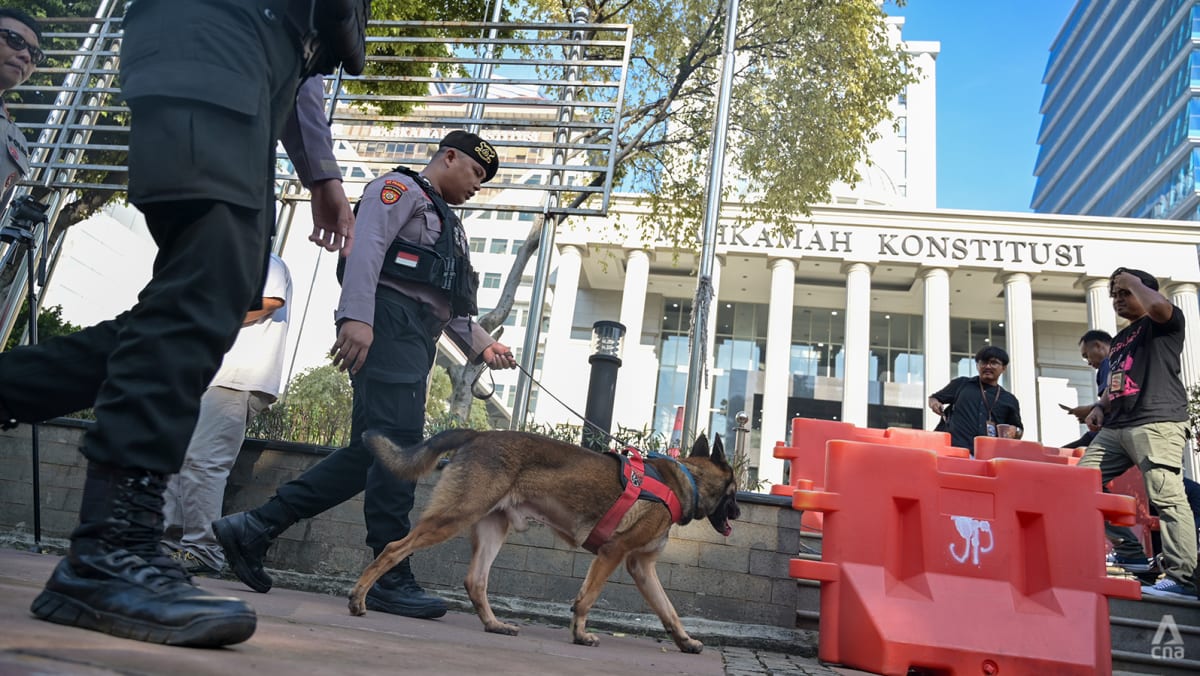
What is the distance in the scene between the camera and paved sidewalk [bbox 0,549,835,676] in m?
1.17

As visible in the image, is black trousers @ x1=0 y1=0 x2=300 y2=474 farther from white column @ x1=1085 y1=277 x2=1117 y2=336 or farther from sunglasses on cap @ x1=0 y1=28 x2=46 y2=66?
white column @ x1=1085 y1=277 x2=1117 y2=336

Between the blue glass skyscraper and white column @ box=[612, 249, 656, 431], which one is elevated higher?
the blue glass skyscraper

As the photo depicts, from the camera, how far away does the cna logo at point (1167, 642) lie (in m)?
4.71

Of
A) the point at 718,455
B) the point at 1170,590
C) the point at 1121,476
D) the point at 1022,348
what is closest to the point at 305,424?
the point at 718,455

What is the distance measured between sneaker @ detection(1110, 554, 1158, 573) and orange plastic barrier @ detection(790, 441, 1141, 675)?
8.69 ft

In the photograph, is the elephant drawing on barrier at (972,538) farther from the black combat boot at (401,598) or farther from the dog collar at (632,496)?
the black combat boot at (401,598)

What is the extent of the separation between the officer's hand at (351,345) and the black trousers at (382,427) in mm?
345

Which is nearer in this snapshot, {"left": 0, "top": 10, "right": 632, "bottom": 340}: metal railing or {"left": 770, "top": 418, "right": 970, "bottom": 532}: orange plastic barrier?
{"left": 0, "top": 10, "right": 632, "bottom": 340}: metal railing

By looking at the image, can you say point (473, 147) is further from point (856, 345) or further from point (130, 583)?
point (856, 345)

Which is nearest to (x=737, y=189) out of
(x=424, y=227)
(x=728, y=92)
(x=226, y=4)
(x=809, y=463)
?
(x=728, y=92)

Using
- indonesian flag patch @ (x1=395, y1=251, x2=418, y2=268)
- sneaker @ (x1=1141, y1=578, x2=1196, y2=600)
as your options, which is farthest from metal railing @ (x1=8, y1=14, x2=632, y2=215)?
sneaker @ (x1=1141, y1=578, x2=1196, y2=600)

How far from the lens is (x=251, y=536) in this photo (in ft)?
11.3

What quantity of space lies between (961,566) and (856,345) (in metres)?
31.9

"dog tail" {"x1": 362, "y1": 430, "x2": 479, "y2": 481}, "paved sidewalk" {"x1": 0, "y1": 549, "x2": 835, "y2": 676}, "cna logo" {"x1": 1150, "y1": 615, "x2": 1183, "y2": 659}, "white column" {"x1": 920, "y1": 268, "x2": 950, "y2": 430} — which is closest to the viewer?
"paved sidewalk" {"x1": 0, "y1": 549, "x2": 835, "y2": 676}
